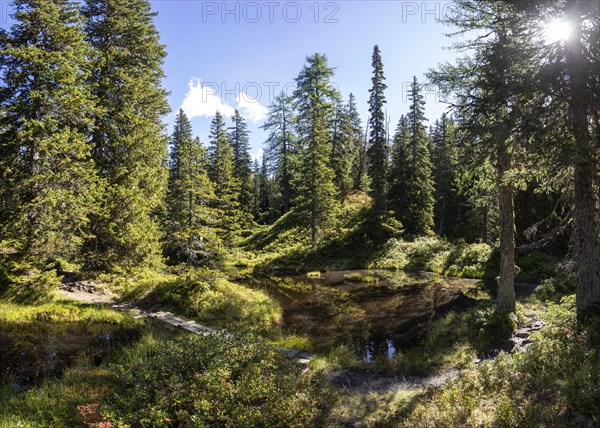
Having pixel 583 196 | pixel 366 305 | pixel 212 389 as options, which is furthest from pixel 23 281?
pixel 583 196

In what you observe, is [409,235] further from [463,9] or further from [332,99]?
[463,9]

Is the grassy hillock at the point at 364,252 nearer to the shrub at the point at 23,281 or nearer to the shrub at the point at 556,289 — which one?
the shrub at the point at 556,289

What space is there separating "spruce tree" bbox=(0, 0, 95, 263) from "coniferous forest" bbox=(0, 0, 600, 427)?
0.08 m

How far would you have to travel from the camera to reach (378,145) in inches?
1467

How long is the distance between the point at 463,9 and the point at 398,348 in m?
12.2

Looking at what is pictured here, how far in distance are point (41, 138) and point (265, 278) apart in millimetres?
17678

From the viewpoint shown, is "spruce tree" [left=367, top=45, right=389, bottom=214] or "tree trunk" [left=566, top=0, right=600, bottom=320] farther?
"spruce tree" [left=367, top=45, right=389, bottom=214]

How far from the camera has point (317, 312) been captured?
17.5m

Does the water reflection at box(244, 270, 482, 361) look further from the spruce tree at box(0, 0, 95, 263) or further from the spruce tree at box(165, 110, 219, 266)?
the spruce tree at box(0, 0, 95, 263)

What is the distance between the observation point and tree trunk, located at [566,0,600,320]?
26.1 feet

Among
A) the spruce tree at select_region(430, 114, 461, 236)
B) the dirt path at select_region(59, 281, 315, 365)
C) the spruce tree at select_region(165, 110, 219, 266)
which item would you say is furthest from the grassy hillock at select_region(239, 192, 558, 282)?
the dirt path at select_region(59, 281, 315, 365)

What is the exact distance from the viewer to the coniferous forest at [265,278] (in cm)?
684

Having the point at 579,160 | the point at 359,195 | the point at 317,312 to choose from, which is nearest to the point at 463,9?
the point at 579,160

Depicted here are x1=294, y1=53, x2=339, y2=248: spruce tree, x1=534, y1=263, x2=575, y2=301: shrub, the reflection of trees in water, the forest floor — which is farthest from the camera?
x1=294, y1=53, x2=339, y2=248: spruce tree
